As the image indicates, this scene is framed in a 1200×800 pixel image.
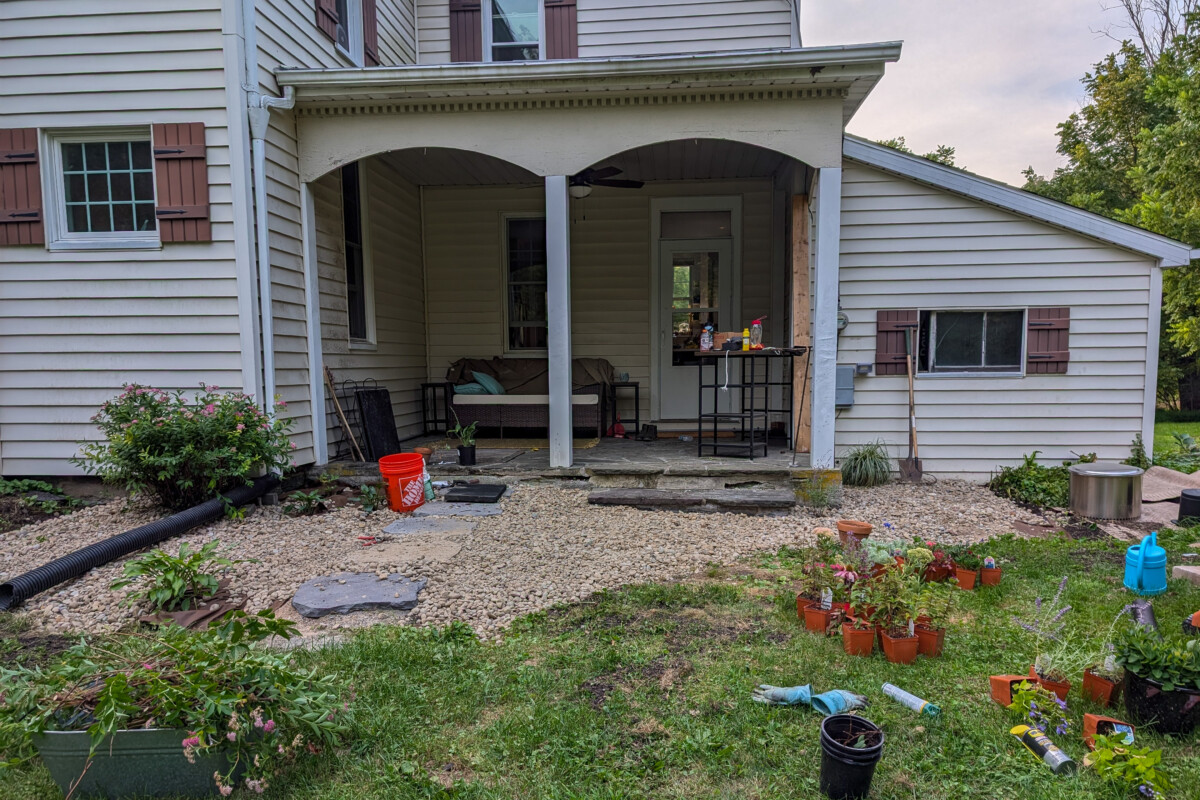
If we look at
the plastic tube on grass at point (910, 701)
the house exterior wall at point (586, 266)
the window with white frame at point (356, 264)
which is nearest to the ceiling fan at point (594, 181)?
the house exterior wall at point (586, 266)

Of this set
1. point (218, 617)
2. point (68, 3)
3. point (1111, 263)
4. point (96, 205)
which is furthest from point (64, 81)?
point (1111, 263)

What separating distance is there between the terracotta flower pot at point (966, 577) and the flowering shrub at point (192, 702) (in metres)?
2.93

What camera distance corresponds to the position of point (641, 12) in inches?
281

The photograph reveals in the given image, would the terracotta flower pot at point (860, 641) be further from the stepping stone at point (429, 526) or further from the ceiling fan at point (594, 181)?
the ceiling fan at point (594, 181)

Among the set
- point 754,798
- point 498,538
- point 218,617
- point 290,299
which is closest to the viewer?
point 754,798

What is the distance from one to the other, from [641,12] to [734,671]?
283 inches

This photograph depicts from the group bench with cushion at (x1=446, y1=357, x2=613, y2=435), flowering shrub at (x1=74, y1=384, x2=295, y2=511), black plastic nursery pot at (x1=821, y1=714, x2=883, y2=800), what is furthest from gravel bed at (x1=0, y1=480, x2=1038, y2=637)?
bench with cushion at (x1=446, y1=357, x2=613, y2=435)

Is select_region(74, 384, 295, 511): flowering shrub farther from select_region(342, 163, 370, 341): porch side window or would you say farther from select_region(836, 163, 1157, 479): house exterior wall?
select_region(836, 163, 1157, 479): house exterior wall

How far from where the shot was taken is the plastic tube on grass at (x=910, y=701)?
6.78ft

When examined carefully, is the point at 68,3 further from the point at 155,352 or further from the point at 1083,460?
the point at 1083,460

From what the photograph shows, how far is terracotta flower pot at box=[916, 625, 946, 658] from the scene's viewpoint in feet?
8.10

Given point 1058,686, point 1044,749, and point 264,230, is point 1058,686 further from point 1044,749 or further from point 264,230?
point 264,230

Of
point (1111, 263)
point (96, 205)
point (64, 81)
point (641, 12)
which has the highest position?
point (641, 12)

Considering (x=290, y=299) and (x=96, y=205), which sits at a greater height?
(x=96, y=205)
